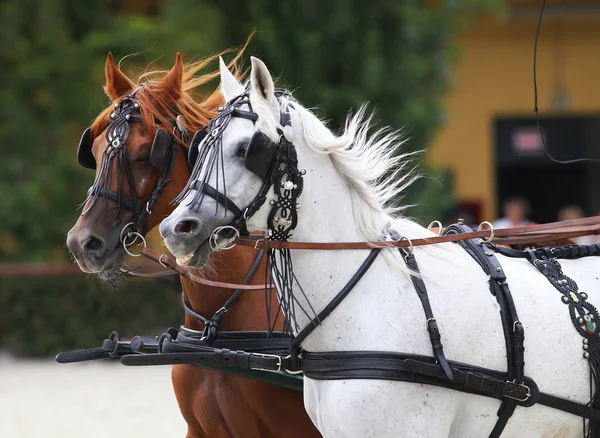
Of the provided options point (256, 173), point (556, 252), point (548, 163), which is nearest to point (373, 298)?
point (256, 173)

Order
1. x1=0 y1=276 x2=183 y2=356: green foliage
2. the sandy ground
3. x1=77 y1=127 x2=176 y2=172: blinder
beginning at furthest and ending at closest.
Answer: x1=0 y1=276 x2=183 y2=356: green foliage
the sandy ground
x1=77 y1=127 x2=176 y2=172: blinder

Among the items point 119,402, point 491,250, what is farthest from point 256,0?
point 491,250

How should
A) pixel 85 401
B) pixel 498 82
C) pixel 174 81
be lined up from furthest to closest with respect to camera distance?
1. pixel 498 82
2. pixel 85 401
3. pixel 174 81

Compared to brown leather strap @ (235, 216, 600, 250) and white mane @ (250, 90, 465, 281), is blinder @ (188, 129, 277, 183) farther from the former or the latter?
brown leather strap @ (235, 216, 600, 250)

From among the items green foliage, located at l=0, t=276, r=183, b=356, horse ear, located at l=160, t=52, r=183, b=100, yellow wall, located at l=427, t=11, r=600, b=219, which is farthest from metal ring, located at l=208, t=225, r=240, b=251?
yellow wall, located at l=427, t=11, r=600, b=219

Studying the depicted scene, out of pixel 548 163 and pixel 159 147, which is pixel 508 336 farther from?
pixel 548 163

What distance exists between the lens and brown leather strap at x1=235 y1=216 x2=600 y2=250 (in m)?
3.54

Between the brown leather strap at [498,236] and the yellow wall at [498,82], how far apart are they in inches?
493

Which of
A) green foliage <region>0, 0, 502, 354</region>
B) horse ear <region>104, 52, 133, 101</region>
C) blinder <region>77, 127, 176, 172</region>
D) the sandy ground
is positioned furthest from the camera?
green foliage <region>0, 0, 502, 354</region>

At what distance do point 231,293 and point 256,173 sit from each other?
124 centimetres

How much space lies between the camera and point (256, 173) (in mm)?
3404

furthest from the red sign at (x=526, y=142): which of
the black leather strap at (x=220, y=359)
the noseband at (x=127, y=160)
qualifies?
the black leather strap at (x=220, y=359)

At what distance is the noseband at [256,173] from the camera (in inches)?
133

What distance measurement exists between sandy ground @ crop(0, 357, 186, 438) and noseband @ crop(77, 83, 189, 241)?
402cm
